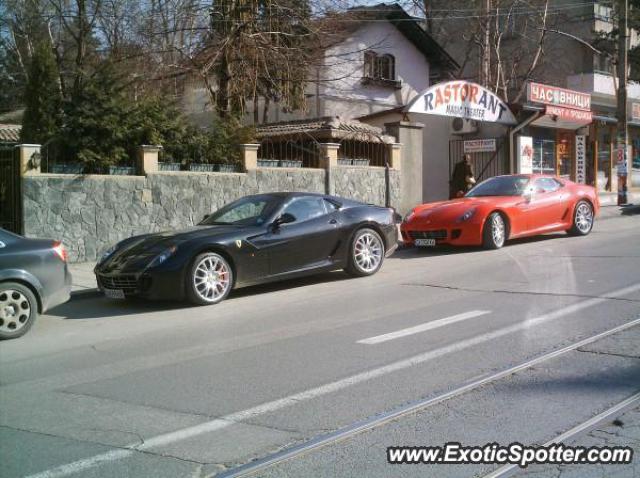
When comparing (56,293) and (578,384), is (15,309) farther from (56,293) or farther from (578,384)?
(578,384)

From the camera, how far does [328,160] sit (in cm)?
1664

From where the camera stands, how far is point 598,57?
3319cm

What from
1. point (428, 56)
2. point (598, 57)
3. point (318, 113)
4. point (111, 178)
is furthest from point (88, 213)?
point (598, 57)

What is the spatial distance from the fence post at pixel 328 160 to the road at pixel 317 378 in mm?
7223

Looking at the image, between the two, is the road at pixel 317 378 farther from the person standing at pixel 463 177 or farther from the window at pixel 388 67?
the window at pixel 388 67

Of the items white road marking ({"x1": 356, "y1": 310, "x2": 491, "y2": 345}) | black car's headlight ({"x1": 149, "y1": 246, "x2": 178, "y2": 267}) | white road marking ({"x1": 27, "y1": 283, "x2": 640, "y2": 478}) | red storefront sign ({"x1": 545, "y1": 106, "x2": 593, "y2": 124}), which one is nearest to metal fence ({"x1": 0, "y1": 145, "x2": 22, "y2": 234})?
black car's headlight ({"x1": 149, "y1": 246, "x2": 178, "y2": 267})

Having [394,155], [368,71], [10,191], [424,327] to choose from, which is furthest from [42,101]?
[368,71]

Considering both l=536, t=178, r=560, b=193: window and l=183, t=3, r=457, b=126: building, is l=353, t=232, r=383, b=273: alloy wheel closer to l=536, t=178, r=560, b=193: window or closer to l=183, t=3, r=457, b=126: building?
l=536, t=178, r=560, b=193: window

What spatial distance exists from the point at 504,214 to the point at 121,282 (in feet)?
24.1

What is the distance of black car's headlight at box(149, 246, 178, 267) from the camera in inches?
332

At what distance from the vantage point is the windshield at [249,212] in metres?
9.67

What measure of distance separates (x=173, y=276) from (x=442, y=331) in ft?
11.1

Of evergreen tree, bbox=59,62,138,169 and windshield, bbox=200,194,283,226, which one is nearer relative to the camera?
windshield, bbox=200,194,283,226

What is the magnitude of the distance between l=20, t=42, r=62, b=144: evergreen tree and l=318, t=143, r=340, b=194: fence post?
5.94 m
